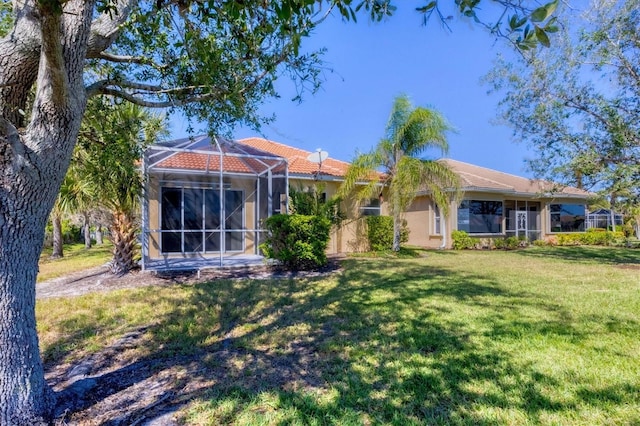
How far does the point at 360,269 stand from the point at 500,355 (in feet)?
21.8

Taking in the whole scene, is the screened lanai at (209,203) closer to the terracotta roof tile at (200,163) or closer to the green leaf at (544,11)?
the terracotta roof tile at (200,163)

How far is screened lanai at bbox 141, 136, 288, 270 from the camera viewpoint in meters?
11.8

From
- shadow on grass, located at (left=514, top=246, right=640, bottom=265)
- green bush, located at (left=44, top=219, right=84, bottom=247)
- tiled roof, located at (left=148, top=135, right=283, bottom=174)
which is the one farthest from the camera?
green bush, located at (left=44, top=219, right=84, bottom=247)

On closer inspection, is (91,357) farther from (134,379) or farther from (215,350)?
(215,350)

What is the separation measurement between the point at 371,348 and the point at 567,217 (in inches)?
1000

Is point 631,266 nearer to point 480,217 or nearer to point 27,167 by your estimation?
point 480,217

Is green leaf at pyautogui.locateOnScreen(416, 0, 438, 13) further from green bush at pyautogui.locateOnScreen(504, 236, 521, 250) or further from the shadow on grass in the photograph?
green bush at pyautogui.locateOnScreen(504, 236, 521, 250)

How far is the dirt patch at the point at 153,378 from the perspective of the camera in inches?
125

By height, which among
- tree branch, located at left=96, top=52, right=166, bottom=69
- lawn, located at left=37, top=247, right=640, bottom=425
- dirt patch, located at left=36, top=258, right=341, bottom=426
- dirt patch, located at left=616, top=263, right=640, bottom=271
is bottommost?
dirt patch, located at left=616, top=263, right=640, bottom=271

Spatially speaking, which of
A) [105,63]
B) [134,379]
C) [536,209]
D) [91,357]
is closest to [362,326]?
[134,379]

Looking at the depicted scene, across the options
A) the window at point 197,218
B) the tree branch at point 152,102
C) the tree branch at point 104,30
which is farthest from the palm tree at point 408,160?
the tree branch at point 104,30

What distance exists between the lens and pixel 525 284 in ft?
28.7

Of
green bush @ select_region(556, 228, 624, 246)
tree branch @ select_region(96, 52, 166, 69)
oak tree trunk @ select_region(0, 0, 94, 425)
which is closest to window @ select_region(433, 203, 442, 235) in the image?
green bush @ select_region(556, 228, 624, 246)

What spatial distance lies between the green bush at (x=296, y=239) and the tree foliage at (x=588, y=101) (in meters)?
8.70
